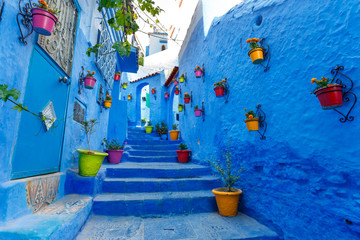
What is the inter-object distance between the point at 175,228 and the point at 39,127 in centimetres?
213

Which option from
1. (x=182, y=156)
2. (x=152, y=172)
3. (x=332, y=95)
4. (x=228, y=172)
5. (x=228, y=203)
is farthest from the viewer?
(x=182, y=156)

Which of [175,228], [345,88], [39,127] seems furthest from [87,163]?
[345,88]

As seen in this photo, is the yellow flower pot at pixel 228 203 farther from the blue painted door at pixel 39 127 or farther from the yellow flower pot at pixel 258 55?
the blue painted door at pixel 39 127

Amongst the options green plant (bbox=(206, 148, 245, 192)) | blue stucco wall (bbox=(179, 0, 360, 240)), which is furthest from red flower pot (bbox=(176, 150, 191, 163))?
blue stucco wall (bbox=(179, 0, 360, 240))

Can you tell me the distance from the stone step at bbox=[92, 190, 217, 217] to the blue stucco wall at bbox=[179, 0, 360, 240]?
0.72 m

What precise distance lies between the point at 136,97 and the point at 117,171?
33.0 ft

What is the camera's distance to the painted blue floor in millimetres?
2238

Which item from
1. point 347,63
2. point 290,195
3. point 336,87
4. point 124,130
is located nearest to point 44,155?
point 290,195

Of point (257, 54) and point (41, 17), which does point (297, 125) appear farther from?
point (41, 17)

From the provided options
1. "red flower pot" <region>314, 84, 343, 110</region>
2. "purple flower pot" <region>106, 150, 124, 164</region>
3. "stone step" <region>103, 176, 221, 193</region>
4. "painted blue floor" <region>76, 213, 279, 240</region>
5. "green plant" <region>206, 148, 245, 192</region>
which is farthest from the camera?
"purple flower pot" <region>106, 150, 124, 164</region>

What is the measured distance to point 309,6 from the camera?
7.19 ft

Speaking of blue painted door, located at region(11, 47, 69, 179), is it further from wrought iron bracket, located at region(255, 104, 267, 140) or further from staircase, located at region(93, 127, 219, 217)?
wrought iron bracket, located at region(255, 104, 267, 140)

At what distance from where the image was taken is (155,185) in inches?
134

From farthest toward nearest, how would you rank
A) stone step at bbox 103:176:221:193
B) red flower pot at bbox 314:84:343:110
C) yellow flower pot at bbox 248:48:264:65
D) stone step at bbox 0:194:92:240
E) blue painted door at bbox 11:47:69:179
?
1. stone step at bbox 103:176:221:193
2. yellow flower pot at bbox 248:48:264:65
3. blue painted door at bbox 11:47:69:179
4. red flower pot at bbox 314:84:343:110
5. stone step at bbox 0:194:92:240
